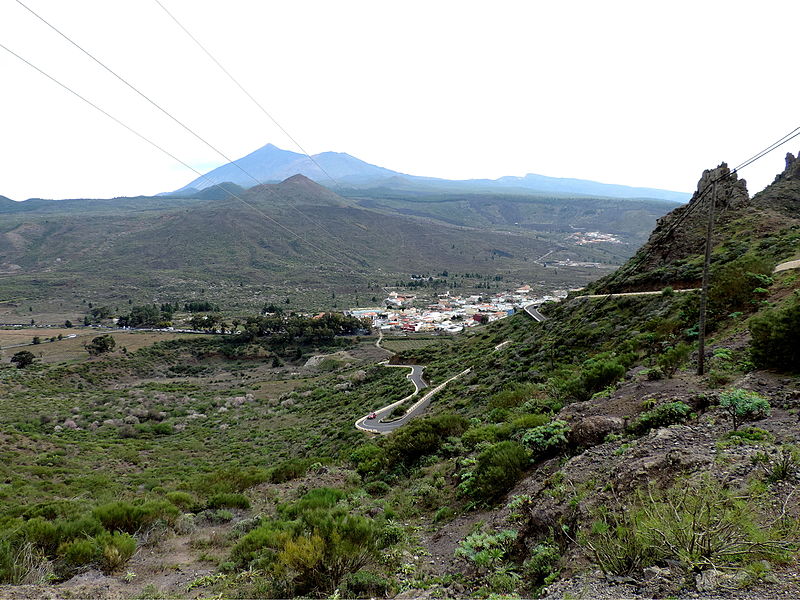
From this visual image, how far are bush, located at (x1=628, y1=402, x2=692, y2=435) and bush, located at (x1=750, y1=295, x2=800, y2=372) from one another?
8.04ft

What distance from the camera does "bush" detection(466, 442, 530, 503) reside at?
6.84m

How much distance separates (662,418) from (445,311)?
84656mm

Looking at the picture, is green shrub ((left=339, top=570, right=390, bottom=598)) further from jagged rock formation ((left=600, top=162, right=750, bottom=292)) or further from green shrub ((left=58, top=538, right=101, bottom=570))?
jagged rock formation ((left=600, top=162, right=750, bottom=292))

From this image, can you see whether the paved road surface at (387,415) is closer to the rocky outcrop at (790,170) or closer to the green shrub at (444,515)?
the green shrub at (444,515)

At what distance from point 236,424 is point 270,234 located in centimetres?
15481

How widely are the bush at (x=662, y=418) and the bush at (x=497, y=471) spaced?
197 centimetres

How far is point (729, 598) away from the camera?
295cm

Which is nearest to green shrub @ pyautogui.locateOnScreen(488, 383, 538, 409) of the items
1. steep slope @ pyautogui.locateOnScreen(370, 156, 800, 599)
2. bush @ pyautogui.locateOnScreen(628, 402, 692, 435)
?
steep slope @ pyautogui.locateOnScreen(370, 156, 800, 599)

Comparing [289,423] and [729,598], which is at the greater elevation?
[729,598]

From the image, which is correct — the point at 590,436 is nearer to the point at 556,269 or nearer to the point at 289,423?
the point at 289,423

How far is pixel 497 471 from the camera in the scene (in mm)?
6922

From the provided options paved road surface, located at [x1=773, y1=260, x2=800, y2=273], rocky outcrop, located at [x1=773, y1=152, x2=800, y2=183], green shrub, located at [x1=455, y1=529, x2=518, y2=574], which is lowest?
green shrub, located at [x1=455, y1=529, x2=518, y2=574]

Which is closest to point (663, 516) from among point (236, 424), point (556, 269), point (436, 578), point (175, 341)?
point (436, 578)

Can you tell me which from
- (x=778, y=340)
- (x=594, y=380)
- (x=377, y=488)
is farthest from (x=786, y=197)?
(x=377, y=488)
